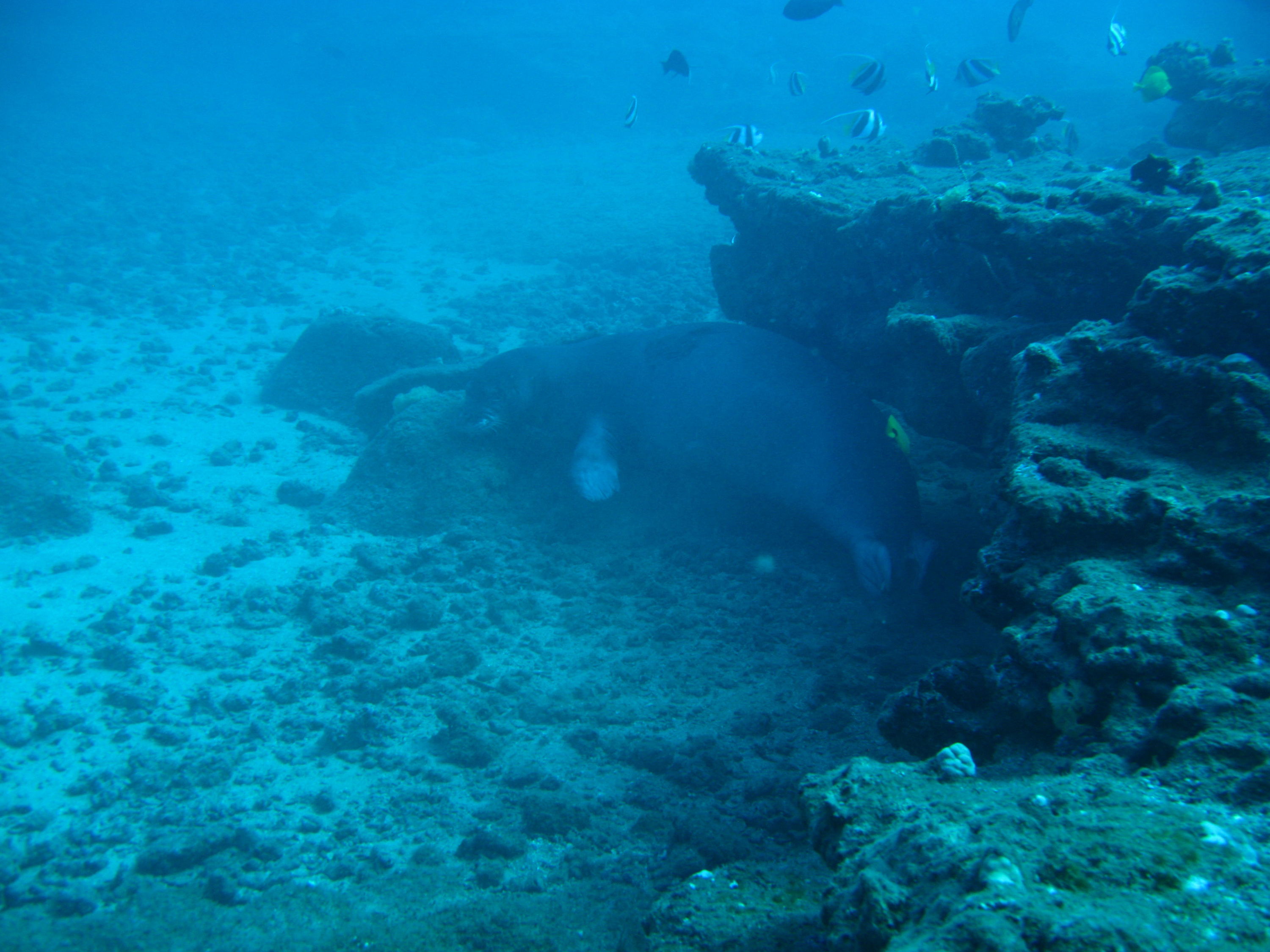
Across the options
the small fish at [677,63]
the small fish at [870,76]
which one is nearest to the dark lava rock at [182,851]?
the small fish at [870,76]

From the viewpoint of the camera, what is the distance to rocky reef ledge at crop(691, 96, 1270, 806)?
1.86 meters

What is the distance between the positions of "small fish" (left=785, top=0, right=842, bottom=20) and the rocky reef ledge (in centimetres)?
732

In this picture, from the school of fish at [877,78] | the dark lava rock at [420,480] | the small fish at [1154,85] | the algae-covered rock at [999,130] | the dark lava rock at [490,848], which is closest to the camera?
the dark lava rock at [490,848]

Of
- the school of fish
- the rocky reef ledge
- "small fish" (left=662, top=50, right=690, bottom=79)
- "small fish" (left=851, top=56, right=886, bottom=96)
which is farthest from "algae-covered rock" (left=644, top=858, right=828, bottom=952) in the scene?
"small fish" (left=662, top=50, right=690, bottom=79)

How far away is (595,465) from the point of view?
580 centimetres

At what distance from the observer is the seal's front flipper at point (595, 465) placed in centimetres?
567

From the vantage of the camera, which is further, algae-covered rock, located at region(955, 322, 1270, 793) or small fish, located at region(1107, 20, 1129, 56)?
small fish, located at region(1107, 20, 1129, 56)

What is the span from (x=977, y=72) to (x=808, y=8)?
3.13 metres

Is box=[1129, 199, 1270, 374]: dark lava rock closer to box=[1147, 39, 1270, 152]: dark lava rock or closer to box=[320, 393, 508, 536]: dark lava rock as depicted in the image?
box=[320, 393, 508, 536]: dark lava rock

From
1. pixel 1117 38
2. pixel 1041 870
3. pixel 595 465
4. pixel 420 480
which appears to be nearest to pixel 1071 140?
pixel 1117 38

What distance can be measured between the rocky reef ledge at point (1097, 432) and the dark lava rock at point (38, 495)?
7.98 metres

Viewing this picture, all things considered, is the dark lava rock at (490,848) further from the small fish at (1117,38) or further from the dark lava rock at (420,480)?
the small fish at (1117,38)

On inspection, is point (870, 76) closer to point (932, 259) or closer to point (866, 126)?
point (866, 126)

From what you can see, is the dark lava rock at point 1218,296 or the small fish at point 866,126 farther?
the small fish at point 866,126
